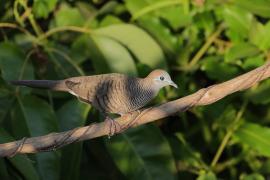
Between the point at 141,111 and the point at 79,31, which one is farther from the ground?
the point at 79,31

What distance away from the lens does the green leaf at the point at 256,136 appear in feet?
10.2

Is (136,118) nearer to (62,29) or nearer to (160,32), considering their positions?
(62,29)

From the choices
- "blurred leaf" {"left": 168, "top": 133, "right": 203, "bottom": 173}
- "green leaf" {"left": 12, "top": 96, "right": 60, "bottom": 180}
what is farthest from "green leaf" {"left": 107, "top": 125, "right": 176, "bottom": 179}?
"blurred leaf" {"left": 168, "top": 133, "right": 203, "bottom": 173}

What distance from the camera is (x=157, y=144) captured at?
2.89 metres

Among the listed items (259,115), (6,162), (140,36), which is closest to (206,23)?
(140,36)

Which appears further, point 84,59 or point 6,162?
point 84,59

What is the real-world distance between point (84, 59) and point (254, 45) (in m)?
0.70

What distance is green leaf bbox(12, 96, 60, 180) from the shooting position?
105 inches

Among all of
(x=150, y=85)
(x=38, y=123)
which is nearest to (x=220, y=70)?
(x=38, y=123)

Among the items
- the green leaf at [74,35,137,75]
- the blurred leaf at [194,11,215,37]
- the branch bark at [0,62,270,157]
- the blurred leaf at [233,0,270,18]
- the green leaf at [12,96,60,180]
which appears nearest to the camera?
the branch bark at [0,62,270,157]

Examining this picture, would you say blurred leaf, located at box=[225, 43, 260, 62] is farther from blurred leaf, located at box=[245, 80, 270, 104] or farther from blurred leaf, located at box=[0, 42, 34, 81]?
blurred leaf, located at box=[0, 42, 34, 81]

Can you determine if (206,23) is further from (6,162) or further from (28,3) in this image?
(6,162)

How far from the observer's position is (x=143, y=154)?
286cm

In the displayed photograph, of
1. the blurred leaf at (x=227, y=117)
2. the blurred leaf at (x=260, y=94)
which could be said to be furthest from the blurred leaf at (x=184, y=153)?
the blurred leaf at (x=260, y=94)
